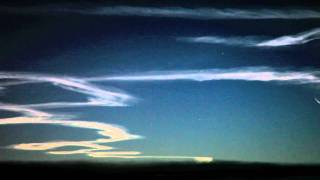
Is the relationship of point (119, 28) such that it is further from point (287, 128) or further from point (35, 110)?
point (287, 128)

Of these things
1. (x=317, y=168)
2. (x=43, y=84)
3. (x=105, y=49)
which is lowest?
(x=317, y=168)

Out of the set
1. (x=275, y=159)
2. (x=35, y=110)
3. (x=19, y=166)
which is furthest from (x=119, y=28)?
(x=275, y=159)

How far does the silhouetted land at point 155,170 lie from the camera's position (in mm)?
1706

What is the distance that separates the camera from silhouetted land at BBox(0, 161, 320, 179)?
1706 millimetres

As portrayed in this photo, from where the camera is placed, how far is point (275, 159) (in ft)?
5.72

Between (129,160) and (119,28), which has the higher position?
(119,28)

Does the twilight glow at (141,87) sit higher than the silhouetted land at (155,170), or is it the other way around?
the twilight glow at (141,87)

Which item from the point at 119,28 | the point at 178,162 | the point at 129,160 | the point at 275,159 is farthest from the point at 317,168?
the point at 119,28

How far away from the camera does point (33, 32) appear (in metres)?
1.74

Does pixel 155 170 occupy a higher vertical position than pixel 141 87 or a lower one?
lower

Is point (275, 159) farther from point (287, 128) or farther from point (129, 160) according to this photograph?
point (129, 160)

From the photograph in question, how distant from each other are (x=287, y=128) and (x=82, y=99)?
2.25 ft

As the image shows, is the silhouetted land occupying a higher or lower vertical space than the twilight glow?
lower

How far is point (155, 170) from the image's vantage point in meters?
1.72
